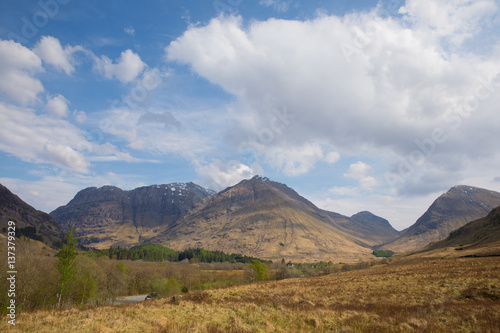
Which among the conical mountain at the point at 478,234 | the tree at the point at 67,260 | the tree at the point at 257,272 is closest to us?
the tree at the point at 67,260

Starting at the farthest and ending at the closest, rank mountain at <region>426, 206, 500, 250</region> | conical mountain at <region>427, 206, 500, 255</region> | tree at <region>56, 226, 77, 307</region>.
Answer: mountain at <region>426, 206, 500, 250</region>, conical mountain at <region>427, 206, 500, 255</region>, tree at <region>56, 226, 77, 307</region>

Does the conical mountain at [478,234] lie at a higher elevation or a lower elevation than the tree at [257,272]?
higher

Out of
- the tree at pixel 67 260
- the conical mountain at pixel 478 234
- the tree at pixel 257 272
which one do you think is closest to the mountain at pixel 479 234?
the conical mountain at pixel 478 234

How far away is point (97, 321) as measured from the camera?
2017 cm

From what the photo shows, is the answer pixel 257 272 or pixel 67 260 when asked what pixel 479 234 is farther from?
pixel 67 260

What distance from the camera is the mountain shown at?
122m

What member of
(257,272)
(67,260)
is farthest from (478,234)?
(67,260)

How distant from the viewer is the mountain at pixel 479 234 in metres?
122

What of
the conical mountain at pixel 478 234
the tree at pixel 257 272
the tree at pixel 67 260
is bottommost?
the tree at pixel 257 272

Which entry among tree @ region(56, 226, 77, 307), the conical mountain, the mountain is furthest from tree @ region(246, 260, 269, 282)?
the mountain

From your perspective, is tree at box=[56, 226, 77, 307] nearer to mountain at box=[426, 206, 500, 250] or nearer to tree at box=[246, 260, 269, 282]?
tree at box=[246, 260, 269, 282]

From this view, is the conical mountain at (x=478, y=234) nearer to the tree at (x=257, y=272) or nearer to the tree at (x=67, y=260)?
the tree at (x=257, y=272)

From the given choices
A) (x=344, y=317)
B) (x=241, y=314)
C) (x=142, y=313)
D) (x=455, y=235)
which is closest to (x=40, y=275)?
(x=142, y=313)

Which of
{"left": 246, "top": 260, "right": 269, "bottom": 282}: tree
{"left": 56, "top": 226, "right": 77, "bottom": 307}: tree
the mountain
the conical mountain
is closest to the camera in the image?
{"left": 56, "top": 226, "right": 77, "bottom": 307}: tree
